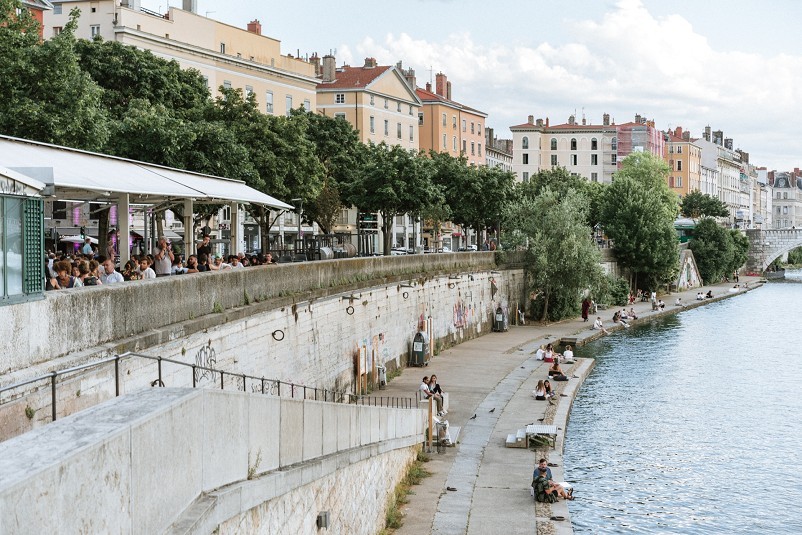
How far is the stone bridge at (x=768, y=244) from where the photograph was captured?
5192 inches

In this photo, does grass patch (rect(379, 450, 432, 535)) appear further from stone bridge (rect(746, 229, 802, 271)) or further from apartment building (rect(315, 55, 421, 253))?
stone bridge (rect(746, 229, 802, 271))

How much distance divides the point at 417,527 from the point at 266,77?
184 ft

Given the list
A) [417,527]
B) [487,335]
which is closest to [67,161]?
[417,527]

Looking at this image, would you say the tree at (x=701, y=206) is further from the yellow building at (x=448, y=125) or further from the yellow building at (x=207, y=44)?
the yellow building at (x=207, y=44)

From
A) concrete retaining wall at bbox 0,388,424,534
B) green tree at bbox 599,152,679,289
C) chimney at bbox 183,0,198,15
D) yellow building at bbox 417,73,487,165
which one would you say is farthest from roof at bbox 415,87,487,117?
concrete retaining wall at bbox 0,388,424,534

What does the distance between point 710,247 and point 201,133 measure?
8497 centimetres

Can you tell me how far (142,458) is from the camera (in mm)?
7777

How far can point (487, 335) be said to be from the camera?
2202 inches

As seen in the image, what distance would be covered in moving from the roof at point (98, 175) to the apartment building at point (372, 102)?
61.5 m

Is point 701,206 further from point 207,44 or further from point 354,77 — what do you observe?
point 207,44

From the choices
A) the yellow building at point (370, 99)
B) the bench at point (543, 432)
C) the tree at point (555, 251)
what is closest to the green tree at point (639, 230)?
the yellow building at point (370, 99)

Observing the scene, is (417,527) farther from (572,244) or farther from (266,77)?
(266,77)

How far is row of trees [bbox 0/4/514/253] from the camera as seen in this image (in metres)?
29.1

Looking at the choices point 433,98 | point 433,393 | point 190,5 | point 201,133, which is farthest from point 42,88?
point 433,98
